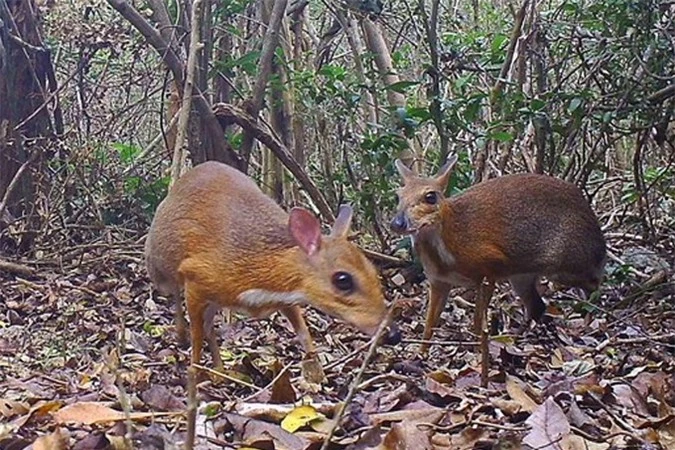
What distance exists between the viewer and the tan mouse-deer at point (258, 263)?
4.66 metres

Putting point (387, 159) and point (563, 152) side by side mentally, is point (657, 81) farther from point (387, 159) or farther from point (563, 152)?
point (387, 159)

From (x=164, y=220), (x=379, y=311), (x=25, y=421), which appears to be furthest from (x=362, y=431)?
(x=164, y=220)

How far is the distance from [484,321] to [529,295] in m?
1.30

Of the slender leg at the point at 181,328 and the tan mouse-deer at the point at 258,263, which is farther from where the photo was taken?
the slender leg at the point at 181,328

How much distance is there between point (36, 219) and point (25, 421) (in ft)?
18.3

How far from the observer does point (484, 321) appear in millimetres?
5664

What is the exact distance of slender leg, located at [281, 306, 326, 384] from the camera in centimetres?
437

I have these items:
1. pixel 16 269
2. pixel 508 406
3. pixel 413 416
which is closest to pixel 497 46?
pixel 16 269

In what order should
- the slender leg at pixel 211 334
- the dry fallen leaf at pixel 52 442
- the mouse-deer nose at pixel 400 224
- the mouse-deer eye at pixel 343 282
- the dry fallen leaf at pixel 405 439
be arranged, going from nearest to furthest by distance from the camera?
the dry fallen leaf at pixel 52 442 < the dry fallen leaf at pixel 405 439 < the mouse-deer eye at pixel 343 282 < the slender leg at pixel 211 334 < the mouse-deer nose at pixel 400 224

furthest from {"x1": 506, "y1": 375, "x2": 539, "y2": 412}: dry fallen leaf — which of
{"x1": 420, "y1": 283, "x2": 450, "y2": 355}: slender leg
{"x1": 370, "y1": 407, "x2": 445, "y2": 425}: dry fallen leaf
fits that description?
{"x1": 420, "y1": 283, "x2": 450, "y2": 355}: slender leg

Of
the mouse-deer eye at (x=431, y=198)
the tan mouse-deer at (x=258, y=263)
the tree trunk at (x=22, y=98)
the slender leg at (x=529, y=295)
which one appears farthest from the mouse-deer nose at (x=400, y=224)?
the tree trunk at (x=22, y=98)

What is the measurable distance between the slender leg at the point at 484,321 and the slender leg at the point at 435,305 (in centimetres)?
23

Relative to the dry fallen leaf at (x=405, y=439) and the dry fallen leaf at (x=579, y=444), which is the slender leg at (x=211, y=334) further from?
the dry fallen leaf at (x=579, y=444)

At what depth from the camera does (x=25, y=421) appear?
3.41m
